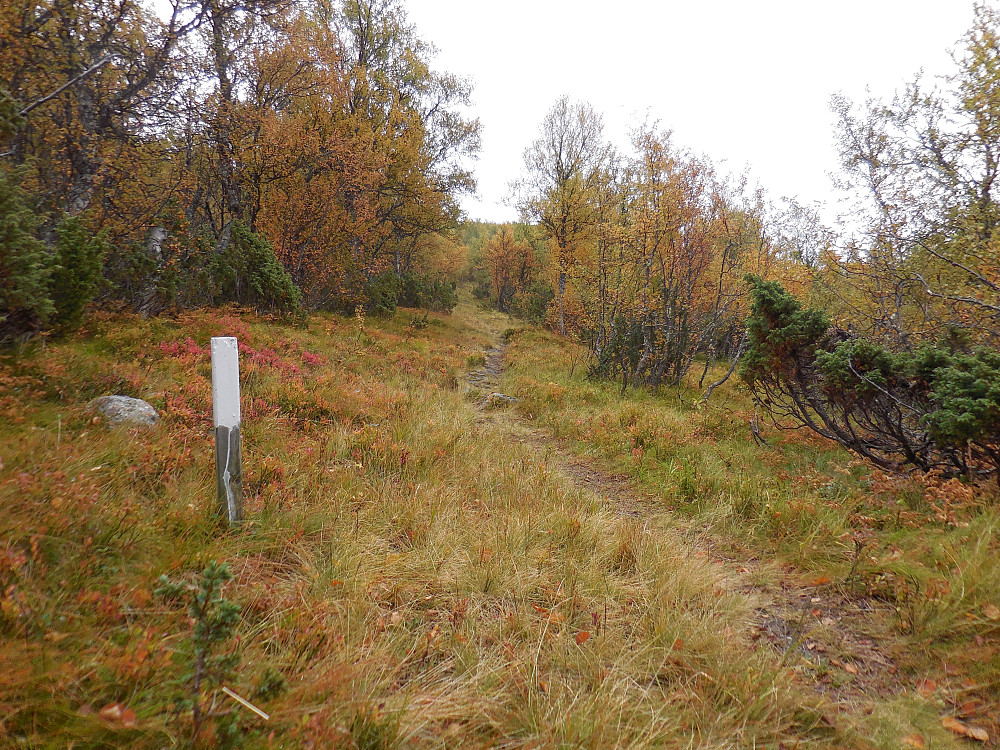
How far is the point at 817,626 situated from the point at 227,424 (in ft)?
14.2

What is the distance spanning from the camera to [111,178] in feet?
23.8

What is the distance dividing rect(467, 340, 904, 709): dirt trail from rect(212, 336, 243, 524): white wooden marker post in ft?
12.2

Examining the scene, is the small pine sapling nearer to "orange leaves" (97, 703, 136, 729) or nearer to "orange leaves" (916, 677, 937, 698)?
"orange leaves" (97, 703, 136, 729)

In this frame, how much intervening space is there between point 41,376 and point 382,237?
16.1m

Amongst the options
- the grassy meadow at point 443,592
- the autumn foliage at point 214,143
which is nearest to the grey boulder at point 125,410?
the grassy meadow at point 443,592

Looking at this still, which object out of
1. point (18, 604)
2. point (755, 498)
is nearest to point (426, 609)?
point (18, 604)

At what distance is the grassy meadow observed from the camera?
1601 millimetres

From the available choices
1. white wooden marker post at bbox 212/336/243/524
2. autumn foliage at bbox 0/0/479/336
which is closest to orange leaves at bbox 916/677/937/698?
white wooden marker post at bbox 212/336/243/524

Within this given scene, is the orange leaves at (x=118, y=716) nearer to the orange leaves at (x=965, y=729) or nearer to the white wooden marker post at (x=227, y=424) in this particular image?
the white wooden marker post at (x=227, y=424)

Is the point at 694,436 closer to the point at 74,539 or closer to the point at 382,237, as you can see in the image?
the point at 74,539

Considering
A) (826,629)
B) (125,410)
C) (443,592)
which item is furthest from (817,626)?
(125,410)

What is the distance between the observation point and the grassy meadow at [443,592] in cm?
160

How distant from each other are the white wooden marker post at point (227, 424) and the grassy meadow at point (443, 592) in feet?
0.60

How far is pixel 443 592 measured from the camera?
2.70 metres
